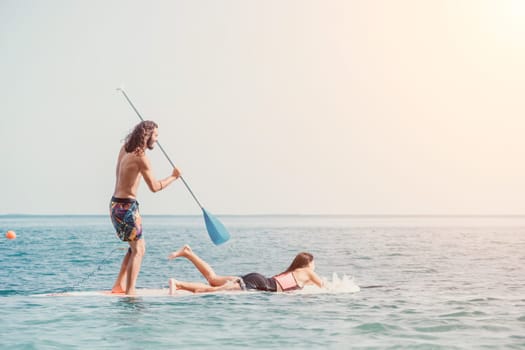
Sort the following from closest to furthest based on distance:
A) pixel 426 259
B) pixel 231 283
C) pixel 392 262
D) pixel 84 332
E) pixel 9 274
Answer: pixel 84 332, pixel 231 283, pixel 9 274, pixel 392 262, pixel 426 259

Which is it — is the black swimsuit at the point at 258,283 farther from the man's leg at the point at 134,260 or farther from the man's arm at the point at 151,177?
the man's arm at the point at 151,177

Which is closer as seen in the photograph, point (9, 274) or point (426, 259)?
point (9, 274)

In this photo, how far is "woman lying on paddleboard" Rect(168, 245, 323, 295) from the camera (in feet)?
31.5

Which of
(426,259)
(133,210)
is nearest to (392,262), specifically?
(426,259)

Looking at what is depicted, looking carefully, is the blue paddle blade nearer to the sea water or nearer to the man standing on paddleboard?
the sea water

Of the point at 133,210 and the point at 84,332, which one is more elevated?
the point at 133,210

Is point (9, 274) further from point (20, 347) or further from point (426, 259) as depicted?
point (426, 259)

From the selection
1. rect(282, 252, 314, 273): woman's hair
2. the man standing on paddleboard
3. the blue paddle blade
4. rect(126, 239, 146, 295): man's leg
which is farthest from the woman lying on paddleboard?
the man standing on paddleboard

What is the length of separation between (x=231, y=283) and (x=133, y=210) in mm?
1816

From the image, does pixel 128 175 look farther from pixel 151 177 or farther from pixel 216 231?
pixel 216 231

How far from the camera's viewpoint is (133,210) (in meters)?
8.79

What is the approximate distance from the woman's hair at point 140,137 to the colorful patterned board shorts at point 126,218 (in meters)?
0.63

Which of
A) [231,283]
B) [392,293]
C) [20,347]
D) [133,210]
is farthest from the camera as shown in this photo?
[392,293]

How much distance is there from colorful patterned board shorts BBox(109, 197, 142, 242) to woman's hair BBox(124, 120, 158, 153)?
631 millimetres
